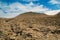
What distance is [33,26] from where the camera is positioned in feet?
93.1

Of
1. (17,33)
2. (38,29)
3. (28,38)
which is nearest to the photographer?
(28,38)

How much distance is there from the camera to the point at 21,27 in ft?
88.1

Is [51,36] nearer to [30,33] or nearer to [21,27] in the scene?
[30,33]

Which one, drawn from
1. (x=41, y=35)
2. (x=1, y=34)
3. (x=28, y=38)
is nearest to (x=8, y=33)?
(x=1, y=34)

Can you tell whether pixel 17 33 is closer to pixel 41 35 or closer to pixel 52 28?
pixel 41 35

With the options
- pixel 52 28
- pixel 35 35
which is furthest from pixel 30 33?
pixel 52 28

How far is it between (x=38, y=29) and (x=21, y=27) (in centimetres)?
265

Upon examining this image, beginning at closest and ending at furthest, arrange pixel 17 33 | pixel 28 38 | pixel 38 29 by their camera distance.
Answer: pixel 28 38, pixel 17 33, pixel 38 29

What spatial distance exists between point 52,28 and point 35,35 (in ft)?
14.6

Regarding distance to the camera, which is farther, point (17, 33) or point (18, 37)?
point (17, 33)

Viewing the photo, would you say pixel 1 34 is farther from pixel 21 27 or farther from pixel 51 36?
pixel 51 36

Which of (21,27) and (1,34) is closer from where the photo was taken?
(1,34)

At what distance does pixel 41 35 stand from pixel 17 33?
11.3 feet

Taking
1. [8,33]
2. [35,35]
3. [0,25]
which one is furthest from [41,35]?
[0,25]
